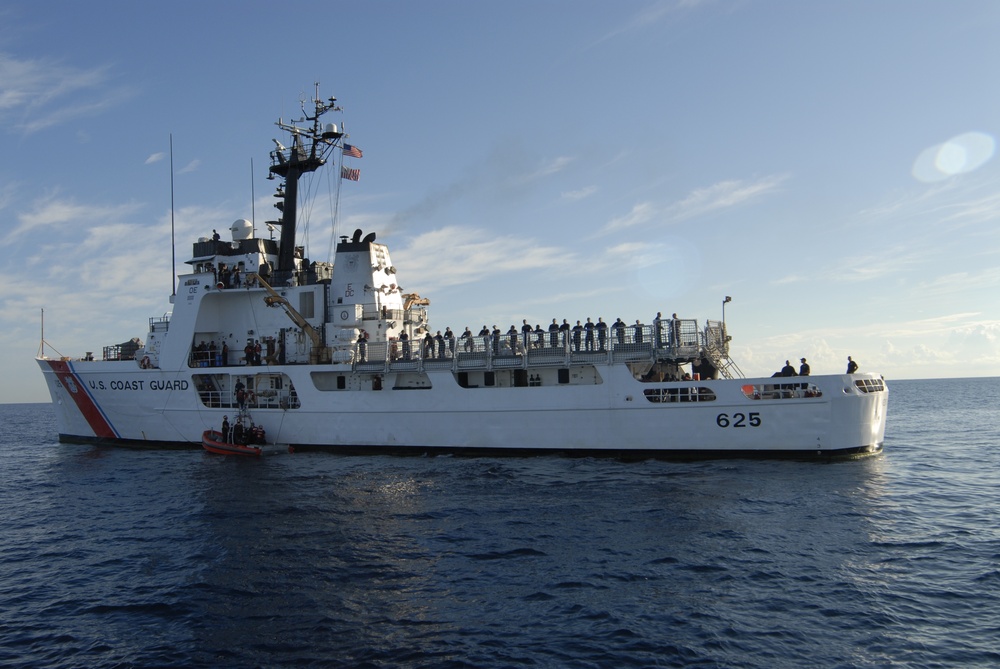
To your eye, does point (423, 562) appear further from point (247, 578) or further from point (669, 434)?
point (669, 434)

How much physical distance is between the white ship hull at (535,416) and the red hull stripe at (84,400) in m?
1.16

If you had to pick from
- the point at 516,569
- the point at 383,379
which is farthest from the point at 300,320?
the point at 516,569

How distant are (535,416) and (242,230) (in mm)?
17591

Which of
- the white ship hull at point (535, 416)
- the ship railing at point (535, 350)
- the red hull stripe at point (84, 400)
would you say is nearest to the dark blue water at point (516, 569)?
the white ship hull at point (535, 416)

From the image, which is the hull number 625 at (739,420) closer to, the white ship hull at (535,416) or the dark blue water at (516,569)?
the white ship hull at (535,416)

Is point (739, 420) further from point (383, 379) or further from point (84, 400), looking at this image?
point (84, 400)

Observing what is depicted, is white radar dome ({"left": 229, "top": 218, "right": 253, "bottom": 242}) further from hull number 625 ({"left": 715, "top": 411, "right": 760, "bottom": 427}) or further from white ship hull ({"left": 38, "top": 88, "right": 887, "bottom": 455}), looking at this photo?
hull number 625 ({"left": 715, "top": 411, "right": 760, "bottom": 427})

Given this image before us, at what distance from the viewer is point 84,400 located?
3362 centimetres

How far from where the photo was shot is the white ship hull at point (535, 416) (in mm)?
22703

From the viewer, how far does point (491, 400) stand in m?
25.7

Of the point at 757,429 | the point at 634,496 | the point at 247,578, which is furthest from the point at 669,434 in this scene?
the point at 247,578

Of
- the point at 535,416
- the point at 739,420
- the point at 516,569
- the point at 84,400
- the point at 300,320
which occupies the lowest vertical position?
the point at 516,569

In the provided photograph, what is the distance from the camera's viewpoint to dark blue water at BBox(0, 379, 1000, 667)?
9.66 meters

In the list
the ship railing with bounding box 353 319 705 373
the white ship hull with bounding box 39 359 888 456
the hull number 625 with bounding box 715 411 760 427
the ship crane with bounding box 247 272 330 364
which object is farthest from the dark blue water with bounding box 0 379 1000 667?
the ship crane with bounding box 247 272 330 364
